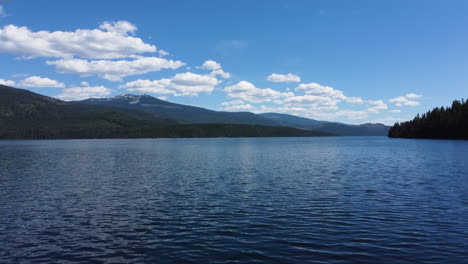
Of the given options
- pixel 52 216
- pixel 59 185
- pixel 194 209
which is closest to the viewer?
pixel 52 216

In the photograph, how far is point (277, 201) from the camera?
38688 millimetres

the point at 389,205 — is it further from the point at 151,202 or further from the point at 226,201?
the point at 151,202

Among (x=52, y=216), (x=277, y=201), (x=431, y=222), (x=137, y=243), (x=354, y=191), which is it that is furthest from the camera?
(x=354, y=191)

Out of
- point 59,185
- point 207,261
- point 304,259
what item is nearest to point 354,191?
point 304,259

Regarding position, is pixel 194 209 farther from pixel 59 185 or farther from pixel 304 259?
pixel 59 185

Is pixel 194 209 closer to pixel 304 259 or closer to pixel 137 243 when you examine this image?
pixel 137 243

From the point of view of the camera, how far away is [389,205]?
118 ft

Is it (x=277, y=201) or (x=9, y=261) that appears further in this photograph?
(x=277, y=201)

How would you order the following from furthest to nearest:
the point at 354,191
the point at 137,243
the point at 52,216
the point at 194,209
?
the point at 354,191 < the point at 194,209 < the point at 52,216 < the point at 137,243

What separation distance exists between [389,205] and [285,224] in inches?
569

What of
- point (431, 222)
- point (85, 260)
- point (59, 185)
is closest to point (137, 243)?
point (85, 260)

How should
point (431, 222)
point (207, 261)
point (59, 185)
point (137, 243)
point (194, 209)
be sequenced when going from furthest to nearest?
point (59, 185) → point (194, 209) → point (431, 222) → point (137, 243) → point (207, 261)

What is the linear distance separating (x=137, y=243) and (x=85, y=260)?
4.03 meters

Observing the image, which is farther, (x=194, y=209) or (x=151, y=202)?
(x=151, y=202)
